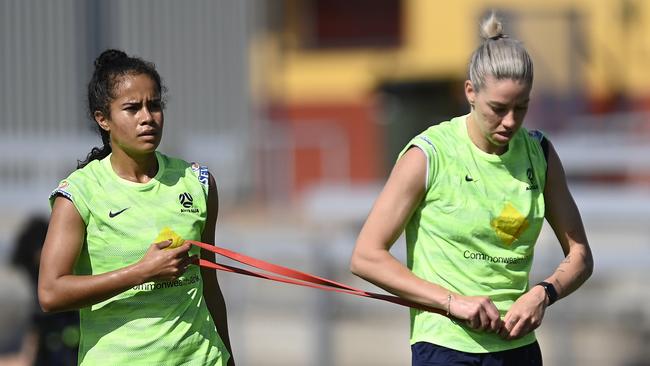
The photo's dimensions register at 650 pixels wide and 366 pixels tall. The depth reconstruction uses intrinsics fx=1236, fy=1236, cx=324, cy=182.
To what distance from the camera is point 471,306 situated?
3.92m

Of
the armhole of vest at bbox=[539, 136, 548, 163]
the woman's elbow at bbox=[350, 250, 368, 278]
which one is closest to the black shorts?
the woman's elbow at bbox=[350, 250, 368, 278]

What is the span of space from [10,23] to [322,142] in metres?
5.07

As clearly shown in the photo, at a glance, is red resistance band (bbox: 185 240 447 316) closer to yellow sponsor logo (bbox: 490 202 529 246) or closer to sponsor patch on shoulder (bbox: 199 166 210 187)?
sponsor patch on shoulder (bbox: 199 166 210 187)

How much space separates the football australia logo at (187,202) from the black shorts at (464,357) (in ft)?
2.88

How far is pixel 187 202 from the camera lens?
4059mm

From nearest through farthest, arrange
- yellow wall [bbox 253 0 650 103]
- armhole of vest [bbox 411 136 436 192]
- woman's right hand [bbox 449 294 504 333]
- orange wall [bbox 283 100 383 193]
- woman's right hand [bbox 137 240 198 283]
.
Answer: woman's right hand [bbox 137 240 198 283]
woman's right hand [bbox 449 294 504 333]
armhole of vest [bbox 411 136 436 192]
yellow wall [bbox 253 0 650 103]
orange wall [bbox 283 100 383 193]

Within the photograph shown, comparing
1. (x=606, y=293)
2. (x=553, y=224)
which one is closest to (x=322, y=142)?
(x=606, y=293)

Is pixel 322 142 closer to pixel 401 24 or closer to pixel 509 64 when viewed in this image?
pixel 401 24

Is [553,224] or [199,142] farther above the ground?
[553,224]

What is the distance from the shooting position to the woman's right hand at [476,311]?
3.92 meters

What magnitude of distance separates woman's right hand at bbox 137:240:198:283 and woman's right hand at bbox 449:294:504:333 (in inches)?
34.3

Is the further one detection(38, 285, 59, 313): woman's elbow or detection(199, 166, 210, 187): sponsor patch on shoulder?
detection(199, 166, 210, 187): sponsor patch on shoulder

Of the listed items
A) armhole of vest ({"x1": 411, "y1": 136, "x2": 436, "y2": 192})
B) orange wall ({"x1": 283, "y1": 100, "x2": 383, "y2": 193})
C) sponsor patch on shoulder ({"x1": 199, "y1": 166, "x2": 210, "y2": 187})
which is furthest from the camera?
orange wall ({"x1": 283, "y1": 100, "x2": 383, "y2": 193})

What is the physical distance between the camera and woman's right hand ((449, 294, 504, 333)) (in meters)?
3.92
